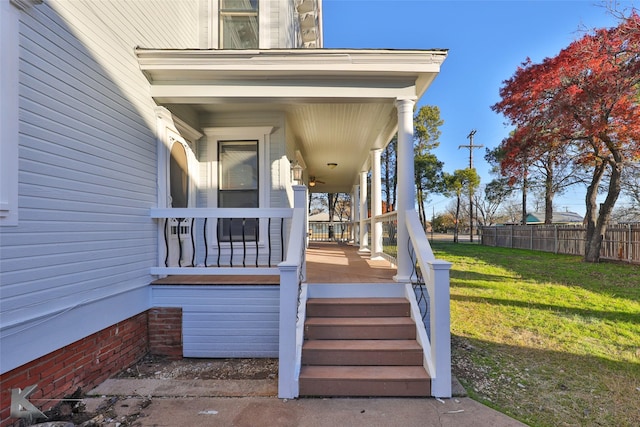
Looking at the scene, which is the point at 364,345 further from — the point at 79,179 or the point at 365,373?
the point at 79,179

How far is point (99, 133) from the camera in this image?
125 inches

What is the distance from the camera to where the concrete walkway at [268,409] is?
2508mm

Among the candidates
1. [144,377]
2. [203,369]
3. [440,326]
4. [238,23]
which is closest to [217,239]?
[203,369]

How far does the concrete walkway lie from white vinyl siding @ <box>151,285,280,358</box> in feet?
2.80

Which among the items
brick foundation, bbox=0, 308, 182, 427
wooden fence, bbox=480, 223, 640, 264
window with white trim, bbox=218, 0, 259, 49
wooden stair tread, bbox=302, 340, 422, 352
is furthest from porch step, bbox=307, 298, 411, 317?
wooden fence, bbox=480, 223, 640, 264


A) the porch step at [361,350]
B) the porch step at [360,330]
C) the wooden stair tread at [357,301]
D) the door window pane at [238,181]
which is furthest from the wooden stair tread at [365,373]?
the door window pane at [238,181]

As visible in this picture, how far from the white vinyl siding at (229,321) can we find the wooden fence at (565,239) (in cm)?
1201

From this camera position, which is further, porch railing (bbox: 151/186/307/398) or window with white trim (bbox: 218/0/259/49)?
window with white trim (bbox: 218/0/259/49)

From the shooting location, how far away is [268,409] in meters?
2.68

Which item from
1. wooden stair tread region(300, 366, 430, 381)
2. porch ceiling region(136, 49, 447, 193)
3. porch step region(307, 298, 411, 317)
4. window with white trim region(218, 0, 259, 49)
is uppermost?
window with white trim region(218, 0, 259, 49)

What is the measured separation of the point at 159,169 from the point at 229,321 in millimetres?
2106

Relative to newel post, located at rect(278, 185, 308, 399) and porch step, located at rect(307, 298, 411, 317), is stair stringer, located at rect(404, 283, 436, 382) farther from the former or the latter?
newel post, located at rect(278, 185, 308, 399)

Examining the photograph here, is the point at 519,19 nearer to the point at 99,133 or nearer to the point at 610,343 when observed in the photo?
the point at 610,343

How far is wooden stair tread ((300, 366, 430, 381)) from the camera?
9.46ft
